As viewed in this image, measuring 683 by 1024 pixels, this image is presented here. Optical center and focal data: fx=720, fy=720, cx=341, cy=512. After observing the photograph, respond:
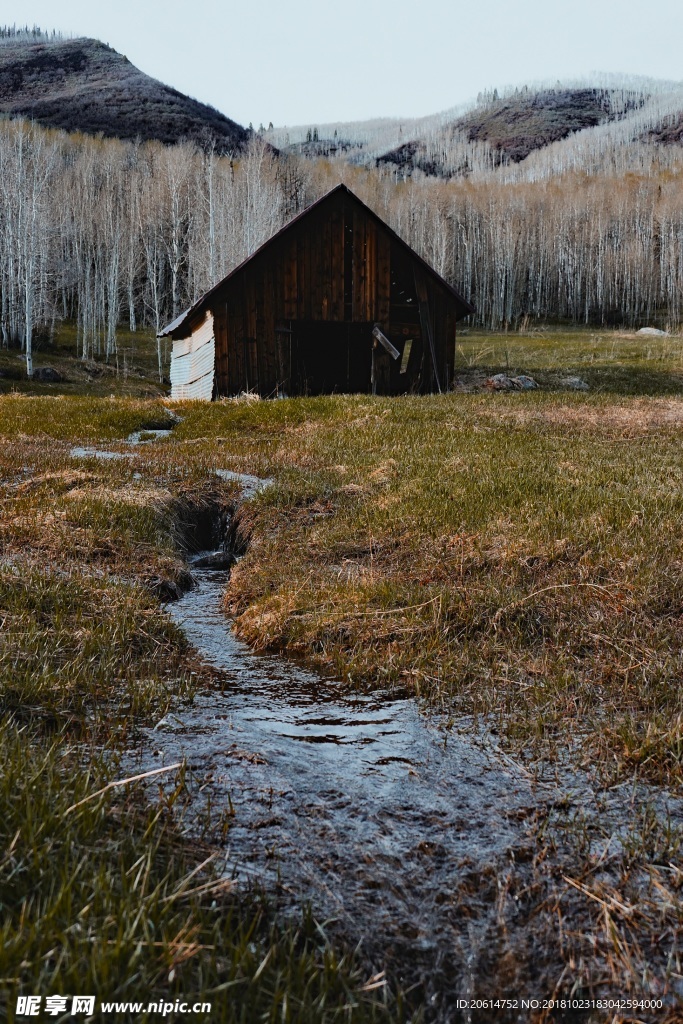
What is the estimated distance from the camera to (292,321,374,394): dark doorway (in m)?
24.8

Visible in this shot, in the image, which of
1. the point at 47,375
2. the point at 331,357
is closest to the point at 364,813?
the point at 331,357

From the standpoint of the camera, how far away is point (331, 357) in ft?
98.8

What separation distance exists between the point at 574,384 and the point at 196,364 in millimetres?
14469

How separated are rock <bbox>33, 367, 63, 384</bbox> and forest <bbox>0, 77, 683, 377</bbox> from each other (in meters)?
9.21

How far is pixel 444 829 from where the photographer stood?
305 cm

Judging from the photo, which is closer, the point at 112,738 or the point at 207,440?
the point at 112,738

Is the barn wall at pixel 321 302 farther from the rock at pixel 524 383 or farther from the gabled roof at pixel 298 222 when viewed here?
the rock at pixel 524 383

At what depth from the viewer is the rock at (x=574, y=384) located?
90.7 ft

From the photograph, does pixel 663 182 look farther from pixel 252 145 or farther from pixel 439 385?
pixel 439 385

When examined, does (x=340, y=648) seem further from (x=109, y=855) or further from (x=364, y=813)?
(x=109, y=855)

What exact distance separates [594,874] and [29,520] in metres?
6.51

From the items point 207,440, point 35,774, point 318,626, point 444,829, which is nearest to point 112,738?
point 35,774

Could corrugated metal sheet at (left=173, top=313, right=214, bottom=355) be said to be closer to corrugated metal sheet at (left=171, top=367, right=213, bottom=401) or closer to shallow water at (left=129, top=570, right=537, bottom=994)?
corrugated metal sheet at (left=171, top=367, right=213, bottom=401)

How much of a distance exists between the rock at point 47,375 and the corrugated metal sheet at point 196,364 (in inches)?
428
